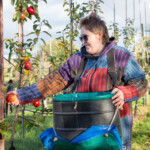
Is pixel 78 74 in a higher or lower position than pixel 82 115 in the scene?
higher

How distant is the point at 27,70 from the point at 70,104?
151cm

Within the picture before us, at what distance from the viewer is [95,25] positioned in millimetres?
2090

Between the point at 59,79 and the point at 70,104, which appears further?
the point at 59,79

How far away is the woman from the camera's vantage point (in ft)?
6.39

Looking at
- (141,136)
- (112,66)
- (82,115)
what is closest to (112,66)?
(112,66)

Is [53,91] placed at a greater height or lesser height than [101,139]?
greater

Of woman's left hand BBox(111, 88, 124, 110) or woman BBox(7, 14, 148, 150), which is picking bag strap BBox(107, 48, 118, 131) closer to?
woman BBox(7, 14, 148, 150)

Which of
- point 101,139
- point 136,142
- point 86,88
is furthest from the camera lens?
point 136,142

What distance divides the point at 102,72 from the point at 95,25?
1.28 ft

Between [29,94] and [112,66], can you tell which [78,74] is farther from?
[29,94]

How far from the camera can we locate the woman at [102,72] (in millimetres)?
1948

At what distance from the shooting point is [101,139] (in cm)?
154

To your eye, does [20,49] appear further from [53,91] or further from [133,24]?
[133,24]

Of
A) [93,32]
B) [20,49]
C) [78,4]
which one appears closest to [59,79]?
→ [93,32]
